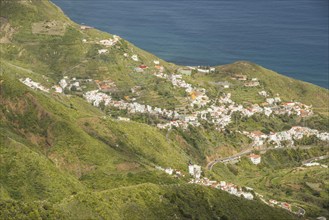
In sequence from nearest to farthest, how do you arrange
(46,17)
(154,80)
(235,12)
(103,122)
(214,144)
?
(103,122), (214,144), (154,80), (46,17), (235,12)

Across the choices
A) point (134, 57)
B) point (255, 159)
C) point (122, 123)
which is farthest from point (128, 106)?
point (255, 159)

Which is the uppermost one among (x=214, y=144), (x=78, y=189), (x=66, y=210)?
(x=66, y=210)

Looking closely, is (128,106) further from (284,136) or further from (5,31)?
(5,31)

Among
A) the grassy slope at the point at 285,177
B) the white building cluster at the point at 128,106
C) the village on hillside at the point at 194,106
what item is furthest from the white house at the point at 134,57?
the grassy slope at the point at 285,177

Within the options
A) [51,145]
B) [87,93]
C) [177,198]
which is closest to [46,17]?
[87,93]

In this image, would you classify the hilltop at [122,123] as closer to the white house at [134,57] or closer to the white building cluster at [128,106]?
the white house at [134,57]

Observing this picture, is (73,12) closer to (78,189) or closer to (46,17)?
(46,17)
